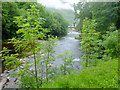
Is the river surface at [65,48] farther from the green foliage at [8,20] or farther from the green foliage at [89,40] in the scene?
the green foliage at [8,20]

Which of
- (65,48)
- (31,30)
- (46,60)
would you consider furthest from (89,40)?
(31,30)

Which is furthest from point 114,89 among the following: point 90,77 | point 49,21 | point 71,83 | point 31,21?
point 49,21

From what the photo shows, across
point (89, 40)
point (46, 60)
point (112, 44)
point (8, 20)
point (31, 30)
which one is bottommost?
point (46, 60)

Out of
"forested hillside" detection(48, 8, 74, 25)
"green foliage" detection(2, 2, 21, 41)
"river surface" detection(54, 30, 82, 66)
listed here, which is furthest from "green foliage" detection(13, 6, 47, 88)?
"green foliage" detection(2, 2, 21, 41)

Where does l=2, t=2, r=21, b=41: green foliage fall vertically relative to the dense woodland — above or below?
above

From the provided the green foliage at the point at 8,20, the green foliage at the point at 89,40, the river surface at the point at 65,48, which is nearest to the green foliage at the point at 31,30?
the river surface at the point at 65,48

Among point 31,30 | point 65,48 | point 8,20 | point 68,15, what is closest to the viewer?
point 31,30

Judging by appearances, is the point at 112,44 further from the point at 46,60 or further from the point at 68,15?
the point at 46,60

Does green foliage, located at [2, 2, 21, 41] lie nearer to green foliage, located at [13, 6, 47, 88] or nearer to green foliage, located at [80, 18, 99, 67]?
green foliage, located at [13, 6, 47, 88]

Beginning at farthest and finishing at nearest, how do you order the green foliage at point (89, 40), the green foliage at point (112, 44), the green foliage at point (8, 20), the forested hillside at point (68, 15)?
the green foliage at point (8, 20) < the green foliage at point (112, 44) < the green foliage at point (89, 40) < the forested hillside at point (68, 15)

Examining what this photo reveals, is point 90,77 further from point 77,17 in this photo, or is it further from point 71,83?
point 77,17

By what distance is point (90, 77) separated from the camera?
7.45 feet

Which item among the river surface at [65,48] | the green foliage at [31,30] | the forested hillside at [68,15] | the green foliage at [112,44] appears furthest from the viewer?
the green foliage at [112,44]

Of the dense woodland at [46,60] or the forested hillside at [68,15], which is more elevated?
the forested hillside at [68,15]
